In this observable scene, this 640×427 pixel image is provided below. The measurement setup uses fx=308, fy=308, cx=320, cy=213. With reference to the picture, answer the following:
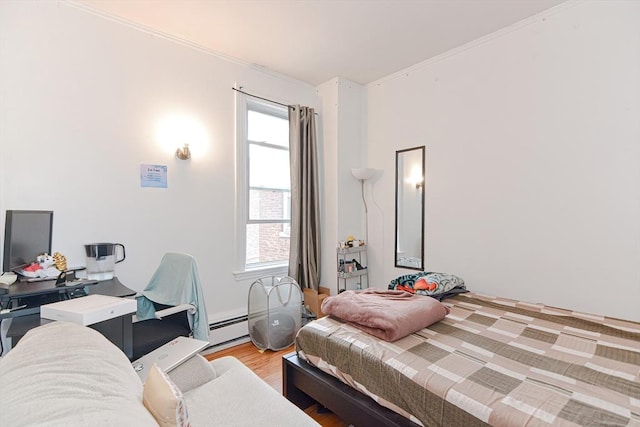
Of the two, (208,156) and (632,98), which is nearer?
(632,98)

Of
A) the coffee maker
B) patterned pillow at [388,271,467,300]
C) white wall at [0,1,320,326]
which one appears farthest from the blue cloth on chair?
patterned pillow at [388,271,467,300]

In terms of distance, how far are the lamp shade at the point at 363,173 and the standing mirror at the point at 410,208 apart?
0.30m

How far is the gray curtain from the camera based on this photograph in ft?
11.2

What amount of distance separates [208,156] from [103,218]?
3.30 feet

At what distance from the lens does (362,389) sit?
4.87 feet

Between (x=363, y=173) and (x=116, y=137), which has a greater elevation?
(x=116, y=137)

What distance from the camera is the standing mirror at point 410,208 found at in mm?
3184

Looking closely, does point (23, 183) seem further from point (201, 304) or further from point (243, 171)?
point (243, 171)

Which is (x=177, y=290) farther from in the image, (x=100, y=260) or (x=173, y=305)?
(x=100, y=260)

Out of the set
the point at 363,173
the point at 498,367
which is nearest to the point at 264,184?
the point at 363,173

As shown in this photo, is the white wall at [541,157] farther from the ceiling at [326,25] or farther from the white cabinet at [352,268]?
the white cabinet at [352,268]

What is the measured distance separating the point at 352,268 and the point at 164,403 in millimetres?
2767

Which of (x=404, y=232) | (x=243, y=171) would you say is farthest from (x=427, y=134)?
(x=243, y=171)

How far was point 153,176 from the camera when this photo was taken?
8.61ft
